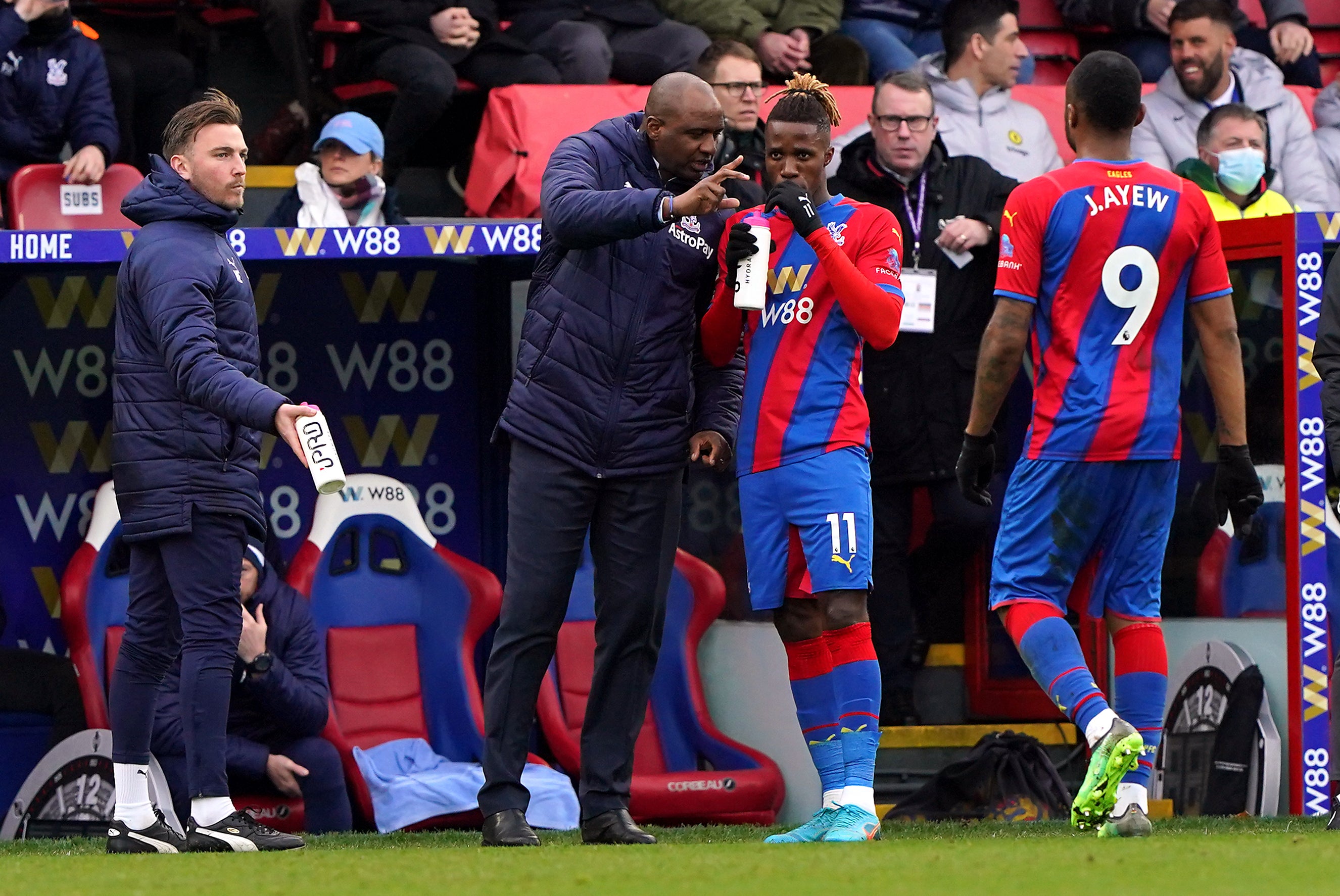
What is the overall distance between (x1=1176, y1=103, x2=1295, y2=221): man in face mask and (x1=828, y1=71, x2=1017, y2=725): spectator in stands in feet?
2.61

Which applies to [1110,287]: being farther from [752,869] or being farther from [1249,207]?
[1249,207]

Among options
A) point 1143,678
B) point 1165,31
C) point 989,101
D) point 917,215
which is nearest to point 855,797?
point 1143,678

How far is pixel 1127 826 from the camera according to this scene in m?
4.95

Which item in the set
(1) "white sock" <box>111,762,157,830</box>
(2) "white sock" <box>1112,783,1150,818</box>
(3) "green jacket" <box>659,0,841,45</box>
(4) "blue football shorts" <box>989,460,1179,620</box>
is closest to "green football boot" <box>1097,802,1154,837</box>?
(2) "white sock" <box>1112,783,1150,818</box>

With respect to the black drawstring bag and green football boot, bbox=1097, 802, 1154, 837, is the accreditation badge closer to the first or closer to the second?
the black drawstring bag

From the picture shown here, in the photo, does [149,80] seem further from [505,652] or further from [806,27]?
[505,652]

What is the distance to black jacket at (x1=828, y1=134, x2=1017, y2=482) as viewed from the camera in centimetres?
711

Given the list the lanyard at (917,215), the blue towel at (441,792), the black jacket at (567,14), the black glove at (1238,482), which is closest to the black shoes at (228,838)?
the blue towel at (441,792)

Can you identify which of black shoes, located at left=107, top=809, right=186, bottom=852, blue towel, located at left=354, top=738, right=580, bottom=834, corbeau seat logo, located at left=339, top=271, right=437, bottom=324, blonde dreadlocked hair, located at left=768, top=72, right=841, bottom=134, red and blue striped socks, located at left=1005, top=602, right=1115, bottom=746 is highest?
blonde dreadlocked hair, located at left=768, top=72, right=841, bottom=134

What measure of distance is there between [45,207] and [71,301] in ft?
1.69

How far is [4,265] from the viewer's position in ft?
24.7

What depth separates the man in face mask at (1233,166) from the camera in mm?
7441

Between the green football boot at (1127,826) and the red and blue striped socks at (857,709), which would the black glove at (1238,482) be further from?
the red and blue striped socks at (857,709)

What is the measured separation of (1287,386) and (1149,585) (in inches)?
64.0
